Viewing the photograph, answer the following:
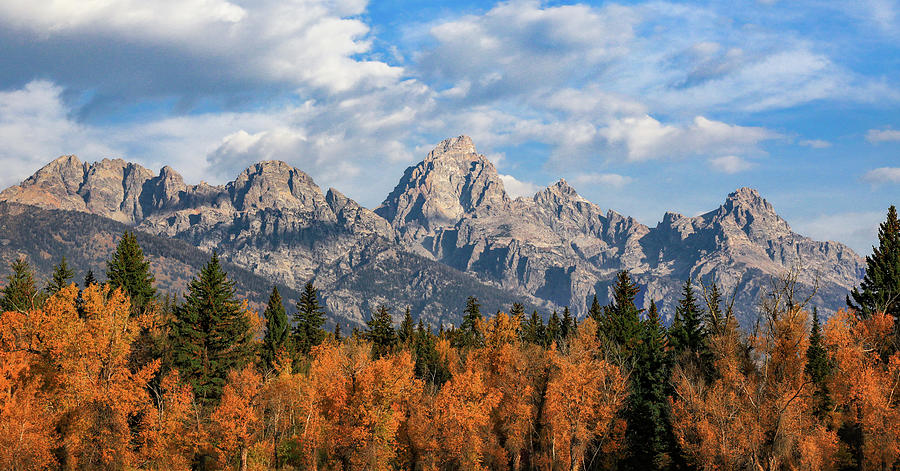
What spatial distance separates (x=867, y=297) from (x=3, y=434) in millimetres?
97133

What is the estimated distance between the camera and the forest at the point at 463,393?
199 ft

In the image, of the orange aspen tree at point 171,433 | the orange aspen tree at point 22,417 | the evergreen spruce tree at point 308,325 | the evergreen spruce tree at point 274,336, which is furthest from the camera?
the evergreen spruce tree at point 308,325

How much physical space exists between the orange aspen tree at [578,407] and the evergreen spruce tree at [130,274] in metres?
53.4

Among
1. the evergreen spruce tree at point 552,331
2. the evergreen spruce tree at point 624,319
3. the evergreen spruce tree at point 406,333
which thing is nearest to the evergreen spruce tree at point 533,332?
the evergreen spruce tree at point 552,331

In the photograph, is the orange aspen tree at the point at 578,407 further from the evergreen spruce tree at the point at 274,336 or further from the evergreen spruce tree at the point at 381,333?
the evergreen spruce tree at the point at 381,333

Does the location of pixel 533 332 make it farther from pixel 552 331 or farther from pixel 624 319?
pixel 624 319

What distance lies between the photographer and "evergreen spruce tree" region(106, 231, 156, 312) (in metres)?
81.1

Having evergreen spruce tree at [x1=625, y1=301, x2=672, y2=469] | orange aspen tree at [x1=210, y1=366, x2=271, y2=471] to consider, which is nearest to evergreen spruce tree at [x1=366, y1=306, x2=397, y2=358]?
orange aspen tree at [x1=210, y1=366, x2=271, y2=471]

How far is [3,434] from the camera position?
56.8 metres

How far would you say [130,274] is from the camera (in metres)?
82.5

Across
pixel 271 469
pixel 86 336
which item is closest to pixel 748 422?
pixel 271 469

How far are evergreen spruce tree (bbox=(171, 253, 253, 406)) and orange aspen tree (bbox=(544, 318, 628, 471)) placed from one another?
39328mm

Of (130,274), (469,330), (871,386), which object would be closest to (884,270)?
(871,386)

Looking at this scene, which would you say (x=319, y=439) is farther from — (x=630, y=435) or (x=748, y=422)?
(x=748, y=422)
